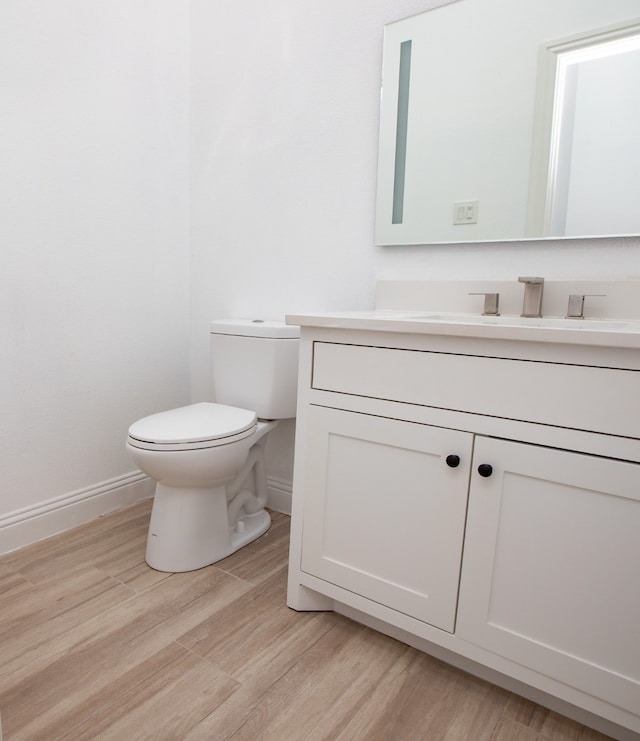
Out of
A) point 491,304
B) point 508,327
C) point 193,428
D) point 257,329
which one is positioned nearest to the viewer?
point 508,327

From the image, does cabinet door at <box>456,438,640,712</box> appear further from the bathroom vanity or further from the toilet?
the toilet

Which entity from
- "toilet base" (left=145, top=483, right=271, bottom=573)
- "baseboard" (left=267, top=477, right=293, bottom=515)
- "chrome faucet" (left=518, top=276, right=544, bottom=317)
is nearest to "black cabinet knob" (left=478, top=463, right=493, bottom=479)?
"chrome faucet" (left=518, top=276, right=544, bottom=317)

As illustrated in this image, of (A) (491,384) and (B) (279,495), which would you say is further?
(B) (279,495)

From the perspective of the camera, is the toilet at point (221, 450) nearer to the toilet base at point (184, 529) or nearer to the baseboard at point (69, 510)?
the toilet base at point (184, 529)

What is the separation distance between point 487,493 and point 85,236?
5.05ft

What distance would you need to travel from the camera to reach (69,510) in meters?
1.79

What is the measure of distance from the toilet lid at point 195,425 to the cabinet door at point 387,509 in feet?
1.09

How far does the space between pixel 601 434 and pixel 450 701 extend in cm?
67

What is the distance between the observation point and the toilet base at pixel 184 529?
1.53m

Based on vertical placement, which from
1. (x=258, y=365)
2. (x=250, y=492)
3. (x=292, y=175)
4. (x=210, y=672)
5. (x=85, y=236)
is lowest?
(x=210, y=672)

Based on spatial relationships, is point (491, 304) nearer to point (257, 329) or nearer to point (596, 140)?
point (596, 140)

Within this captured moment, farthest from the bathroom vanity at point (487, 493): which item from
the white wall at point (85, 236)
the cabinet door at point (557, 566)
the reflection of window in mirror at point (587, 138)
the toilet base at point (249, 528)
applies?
the white wall at point (85, 236)

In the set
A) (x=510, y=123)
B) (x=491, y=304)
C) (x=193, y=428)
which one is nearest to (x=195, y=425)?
(x=193, y=428)

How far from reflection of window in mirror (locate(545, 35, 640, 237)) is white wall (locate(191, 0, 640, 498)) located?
3.5 inches
